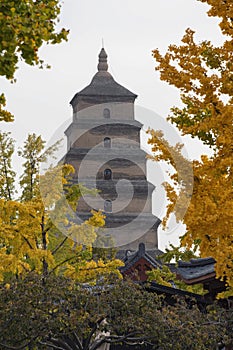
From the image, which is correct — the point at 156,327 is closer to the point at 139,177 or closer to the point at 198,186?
the point at 198,186

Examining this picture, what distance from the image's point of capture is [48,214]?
20312 mm

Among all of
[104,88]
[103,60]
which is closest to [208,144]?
[104,88]

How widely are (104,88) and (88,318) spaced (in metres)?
47.4

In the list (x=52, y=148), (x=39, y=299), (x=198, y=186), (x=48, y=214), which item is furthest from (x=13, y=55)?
(x=52, y=148)

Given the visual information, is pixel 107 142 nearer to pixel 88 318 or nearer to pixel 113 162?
pixel 113 162

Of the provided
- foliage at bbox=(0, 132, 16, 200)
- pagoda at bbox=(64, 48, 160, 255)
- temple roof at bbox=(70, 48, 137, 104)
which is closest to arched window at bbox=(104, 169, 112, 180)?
pagoda at bbox=(64, 48, 160, 255)

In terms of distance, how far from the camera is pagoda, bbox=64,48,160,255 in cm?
5547

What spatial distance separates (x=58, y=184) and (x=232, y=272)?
37.5 feet

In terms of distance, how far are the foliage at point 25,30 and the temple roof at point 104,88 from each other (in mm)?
52065

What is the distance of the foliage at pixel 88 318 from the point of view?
525 inches

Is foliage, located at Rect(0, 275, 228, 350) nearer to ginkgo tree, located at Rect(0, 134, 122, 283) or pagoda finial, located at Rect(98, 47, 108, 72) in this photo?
ginkgo tree, located at Rect(0, 134, 122, 283)

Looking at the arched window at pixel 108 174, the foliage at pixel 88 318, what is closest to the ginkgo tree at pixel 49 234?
the foliage at pixel 88 318

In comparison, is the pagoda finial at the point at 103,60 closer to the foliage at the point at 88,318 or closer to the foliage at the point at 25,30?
the foliage at the point at 88,318

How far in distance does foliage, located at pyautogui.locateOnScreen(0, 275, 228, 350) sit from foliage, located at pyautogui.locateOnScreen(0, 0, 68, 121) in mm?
7524
